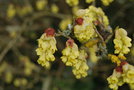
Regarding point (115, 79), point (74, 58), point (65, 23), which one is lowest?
point (65, 23)

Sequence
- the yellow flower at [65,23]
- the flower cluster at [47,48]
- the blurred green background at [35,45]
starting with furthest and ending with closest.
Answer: the blurred green background at [35,45] < the yellow flower at [65,23] < the flower cluster at [47,48]

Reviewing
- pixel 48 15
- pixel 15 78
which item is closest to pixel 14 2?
pixel 48 15

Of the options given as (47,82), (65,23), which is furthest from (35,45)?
(65,23)

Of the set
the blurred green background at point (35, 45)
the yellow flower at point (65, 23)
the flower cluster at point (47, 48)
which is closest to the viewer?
the flower cluster at point (47, 48)

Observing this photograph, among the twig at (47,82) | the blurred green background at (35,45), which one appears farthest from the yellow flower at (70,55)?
the twig at (47,82)

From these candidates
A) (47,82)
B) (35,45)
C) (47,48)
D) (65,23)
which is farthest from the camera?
(35,45)

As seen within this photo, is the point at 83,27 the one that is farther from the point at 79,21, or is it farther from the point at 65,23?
the point at 65,23

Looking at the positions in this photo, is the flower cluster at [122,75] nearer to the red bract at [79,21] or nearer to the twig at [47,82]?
the red bract at [79,21]
